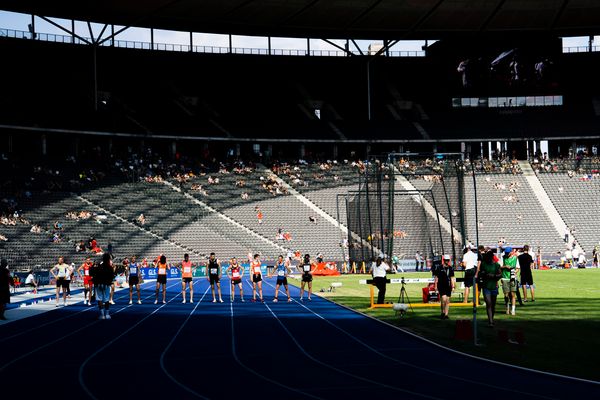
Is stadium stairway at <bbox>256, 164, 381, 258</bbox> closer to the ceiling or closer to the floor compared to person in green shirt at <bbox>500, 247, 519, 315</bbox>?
closer to the ceiling

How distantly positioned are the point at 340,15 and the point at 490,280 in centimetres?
4114

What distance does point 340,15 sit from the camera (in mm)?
55469

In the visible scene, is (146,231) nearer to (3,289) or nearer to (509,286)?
(3,289)

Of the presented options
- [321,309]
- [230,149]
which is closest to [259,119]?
[230,149]

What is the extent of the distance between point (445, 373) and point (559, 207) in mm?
48976

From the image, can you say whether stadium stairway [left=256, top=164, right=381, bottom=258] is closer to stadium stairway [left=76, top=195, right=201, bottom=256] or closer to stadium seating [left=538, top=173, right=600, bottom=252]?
stadium stairway [left=76, top=195, right=201, bottom=256]

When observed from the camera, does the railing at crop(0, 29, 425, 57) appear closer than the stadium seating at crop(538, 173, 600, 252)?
No

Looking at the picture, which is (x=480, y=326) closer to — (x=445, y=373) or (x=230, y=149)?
(x=445, y=373)

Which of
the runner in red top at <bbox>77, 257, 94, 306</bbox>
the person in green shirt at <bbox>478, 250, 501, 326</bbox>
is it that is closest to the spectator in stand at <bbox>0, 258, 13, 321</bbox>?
the runner in red top at <bbox>77, 257, 94, 306</bbox>

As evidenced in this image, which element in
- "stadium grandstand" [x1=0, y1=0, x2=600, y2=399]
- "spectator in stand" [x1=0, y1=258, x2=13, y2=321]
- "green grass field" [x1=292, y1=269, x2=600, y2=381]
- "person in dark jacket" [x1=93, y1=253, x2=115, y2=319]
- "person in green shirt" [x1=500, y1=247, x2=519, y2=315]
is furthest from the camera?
"stadium grandstand" [x1=0, y1=0, x2=600, y2=399]

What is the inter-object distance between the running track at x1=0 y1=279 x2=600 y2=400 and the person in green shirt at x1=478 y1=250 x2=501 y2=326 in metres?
2.09

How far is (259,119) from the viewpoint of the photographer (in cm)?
6488

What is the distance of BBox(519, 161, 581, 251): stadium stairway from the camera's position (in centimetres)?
5556

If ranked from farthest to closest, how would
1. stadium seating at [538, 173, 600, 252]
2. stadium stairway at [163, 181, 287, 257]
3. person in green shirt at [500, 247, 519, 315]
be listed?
stadium seating at [538, 173, 600, 252], stadium stairway at [163, 181, 287, 257], person in green shirt at [500, 247, 519, 315]
